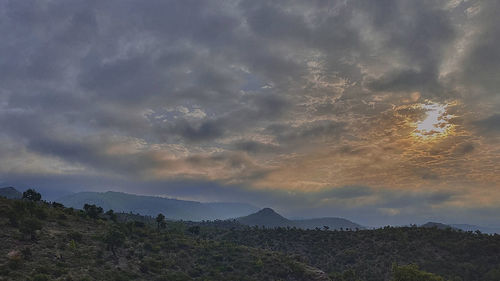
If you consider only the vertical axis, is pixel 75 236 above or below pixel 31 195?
below

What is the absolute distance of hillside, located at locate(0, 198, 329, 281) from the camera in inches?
2020

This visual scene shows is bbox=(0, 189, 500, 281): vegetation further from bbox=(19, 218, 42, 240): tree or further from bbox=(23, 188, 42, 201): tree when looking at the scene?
bbox=(23, 188, 42, 201): tree

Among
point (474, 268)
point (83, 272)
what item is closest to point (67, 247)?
point (83, 272)

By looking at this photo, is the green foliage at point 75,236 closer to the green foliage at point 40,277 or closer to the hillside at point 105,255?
the hillside at point 105,255

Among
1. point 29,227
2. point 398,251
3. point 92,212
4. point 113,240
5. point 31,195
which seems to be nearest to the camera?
point 29,227

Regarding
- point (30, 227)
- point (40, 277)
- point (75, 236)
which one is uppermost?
point (30, 227)

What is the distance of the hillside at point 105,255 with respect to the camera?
51312mm

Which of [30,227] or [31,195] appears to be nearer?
[30,227]

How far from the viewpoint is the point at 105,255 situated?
65.6 meters

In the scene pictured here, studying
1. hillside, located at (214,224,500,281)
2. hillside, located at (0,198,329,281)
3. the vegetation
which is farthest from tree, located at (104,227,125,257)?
hillside, located at (214,224,500,281)

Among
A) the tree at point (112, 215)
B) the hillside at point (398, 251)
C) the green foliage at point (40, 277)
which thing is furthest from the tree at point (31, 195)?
the hillside at point (398, 251)

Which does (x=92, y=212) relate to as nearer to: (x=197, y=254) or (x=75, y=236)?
(x=75, y=236)

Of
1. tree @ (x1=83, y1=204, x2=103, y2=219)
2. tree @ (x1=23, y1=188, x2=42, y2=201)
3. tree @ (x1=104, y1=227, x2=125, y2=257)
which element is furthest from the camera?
tree @ (x1=83, y1=204, x2=103, y2=219)

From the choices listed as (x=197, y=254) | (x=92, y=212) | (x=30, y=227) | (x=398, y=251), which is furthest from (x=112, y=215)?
(x=398, y=251)
